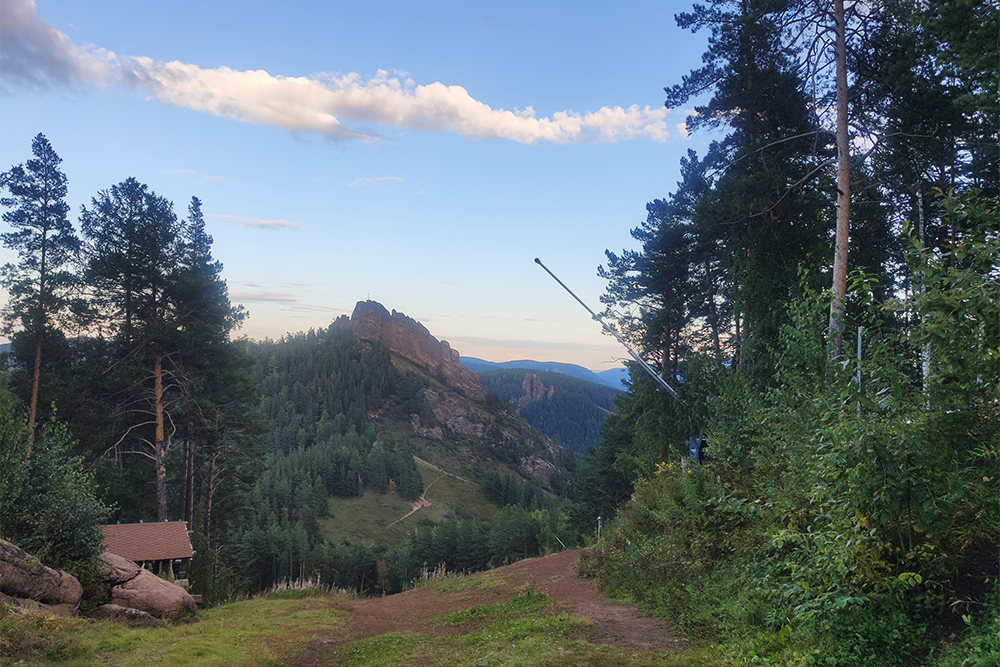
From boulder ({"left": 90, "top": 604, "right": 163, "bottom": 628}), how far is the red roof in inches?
289

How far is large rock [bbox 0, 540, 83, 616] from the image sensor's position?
34.2 feet

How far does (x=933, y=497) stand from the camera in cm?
498

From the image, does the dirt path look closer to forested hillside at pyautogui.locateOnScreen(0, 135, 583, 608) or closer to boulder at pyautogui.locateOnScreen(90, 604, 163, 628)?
boulder at pyautogui.locateOnScreen(90, 604, 163, 628)

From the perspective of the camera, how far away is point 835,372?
6910 millimetres

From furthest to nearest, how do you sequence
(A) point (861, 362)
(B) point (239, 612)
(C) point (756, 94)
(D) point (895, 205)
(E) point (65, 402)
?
(E) point (65, 402) → (D) point (895, 205) → (B) point (239, 612) → (C) point (756, 94) → (A) point (861, 362)

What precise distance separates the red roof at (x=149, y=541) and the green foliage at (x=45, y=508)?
18.9ft

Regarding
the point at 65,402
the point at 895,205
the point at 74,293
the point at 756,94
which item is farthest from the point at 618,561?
the point at 74,293

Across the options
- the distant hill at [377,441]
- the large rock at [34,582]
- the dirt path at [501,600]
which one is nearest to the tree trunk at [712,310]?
the dirt path at [501,600]

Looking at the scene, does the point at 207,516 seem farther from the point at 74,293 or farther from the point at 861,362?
the point at 861,362

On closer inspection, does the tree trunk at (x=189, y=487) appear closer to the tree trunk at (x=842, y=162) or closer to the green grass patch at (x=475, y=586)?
the green grass patch at (x=475, y=586)

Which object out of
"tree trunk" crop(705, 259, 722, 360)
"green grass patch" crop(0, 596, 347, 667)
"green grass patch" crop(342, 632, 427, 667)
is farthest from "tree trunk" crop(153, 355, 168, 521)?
"tree trunk" crop(705, 259, 722, 360)

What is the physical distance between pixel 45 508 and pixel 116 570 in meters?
2.09

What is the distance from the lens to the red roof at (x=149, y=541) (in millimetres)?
18672

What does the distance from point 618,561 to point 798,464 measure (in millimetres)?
8931
